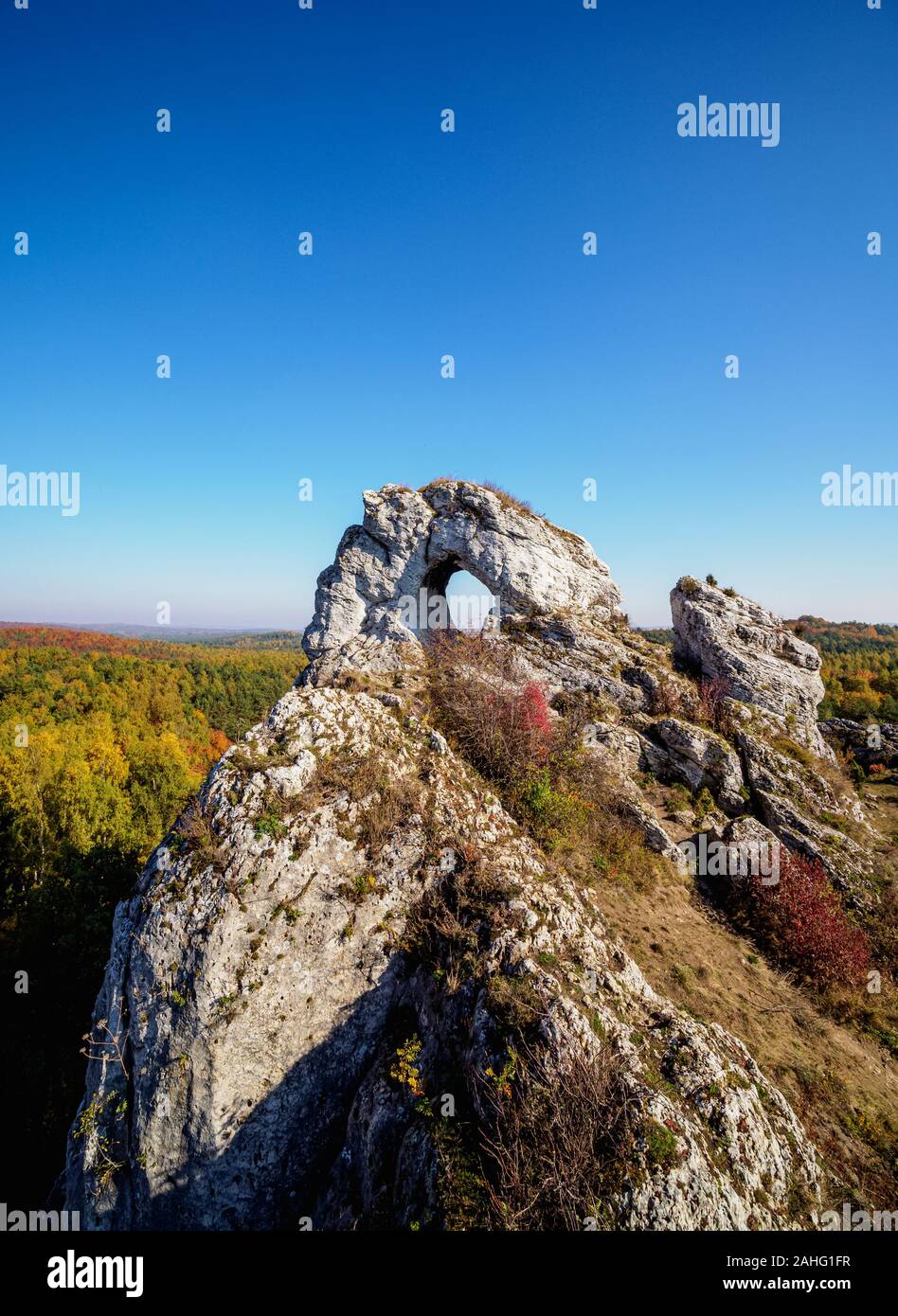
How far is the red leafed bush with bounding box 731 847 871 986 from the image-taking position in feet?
36.3

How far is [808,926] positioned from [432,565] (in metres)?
16.4

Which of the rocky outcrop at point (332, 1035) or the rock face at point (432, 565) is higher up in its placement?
the rock face at point (432, 565)

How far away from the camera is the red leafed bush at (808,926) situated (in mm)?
11078

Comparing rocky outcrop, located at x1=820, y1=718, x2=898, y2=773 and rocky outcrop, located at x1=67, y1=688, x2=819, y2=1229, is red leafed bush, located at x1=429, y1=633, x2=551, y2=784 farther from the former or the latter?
rocky outcrop, located at x1=820, y1=718, x2=898, y2=773

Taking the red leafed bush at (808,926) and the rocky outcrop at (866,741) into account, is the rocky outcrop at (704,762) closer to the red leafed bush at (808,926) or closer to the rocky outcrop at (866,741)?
the red leafed bush at (808,926)

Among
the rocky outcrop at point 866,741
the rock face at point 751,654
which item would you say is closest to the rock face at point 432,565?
the rock face at point 751,654

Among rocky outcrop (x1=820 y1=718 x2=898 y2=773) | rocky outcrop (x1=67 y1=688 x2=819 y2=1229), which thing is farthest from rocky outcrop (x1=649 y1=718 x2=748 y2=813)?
rocky outcrop (x1=820 y1=718 x2=898 y2=773)

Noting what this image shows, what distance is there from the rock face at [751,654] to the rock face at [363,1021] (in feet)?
38.9

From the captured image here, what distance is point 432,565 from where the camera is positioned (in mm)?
20547

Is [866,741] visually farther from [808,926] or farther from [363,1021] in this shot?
[363,1021]
